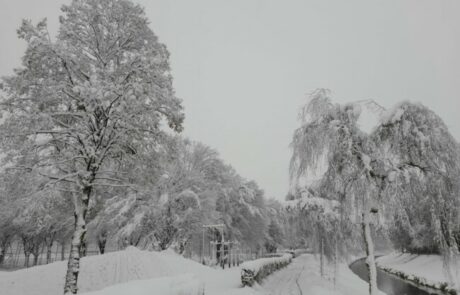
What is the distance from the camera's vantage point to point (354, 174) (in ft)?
36.2

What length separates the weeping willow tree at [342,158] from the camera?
35.6 feet

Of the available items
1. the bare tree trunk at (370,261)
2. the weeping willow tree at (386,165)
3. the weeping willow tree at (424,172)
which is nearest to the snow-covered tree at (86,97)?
the weeping willow tree at (386,165)

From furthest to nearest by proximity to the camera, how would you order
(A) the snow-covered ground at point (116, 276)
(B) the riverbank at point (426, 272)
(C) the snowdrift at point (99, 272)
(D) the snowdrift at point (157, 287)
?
(B) the riverbank at point (426, 272) < (C) the snowdrift at point (99, 272) < (A) the snow-covered ground at point (116, 276) < (D) the snowdrift at point (157, 287)

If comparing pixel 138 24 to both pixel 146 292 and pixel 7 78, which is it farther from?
pixel 146 292

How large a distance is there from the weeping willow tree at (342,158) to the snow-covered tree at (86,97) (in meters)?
5.02

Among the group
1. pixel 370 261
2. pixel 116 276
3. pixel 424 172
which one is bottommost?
pixel 116 276

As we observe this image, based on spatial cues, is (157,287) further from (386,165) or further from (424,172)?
(424,172)

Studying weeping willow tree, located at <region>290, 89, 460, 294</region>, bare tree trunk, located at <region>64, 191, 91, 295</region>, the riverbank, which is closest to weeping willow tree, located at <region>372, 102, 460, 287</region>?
weeping willow tree, located at <region>290, 89, 460, 294</region>

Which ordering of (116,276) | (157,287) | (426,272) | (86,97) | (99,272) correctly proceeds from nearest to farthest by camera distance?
(157,287), (86,97), (116,276), (99,272), (426,272)

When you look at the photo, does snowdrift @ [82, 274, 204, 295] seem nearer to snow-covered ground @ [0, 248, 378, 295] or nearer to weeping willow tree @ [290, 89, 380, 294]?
snow-covered ground @ [0, 248, 378, 295]

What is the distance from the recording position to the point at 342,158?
1125 cm

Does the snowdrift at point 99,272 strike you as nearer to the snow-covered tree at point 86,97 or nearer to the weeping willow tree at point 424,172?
the snow-covered tree at point 86,97

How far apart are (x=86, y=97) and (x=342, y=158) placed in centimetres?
925

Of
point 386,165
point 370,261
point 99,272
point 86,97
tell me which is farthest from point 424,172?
point 99,272
